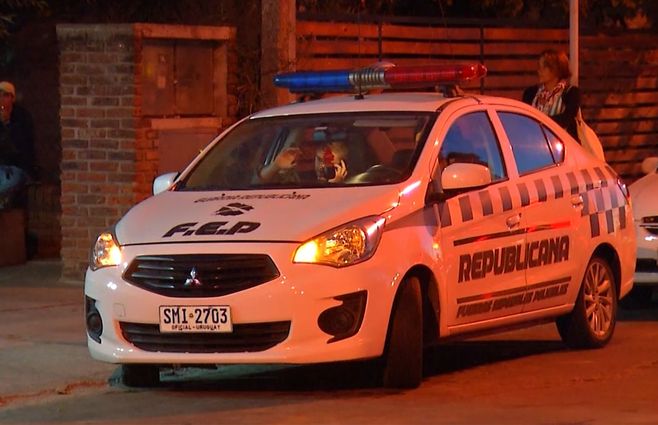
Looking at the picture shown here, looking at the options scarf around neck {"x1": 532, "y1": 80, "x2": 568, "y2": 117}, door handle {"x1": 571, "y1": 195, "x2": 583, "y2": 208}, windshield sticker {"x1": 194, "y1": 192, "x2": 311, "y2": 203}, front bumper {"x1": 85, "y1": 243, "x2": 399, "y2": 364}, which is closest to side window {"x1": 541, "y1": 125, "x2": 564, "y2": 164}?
door handle {"x1": 571, "y1": 195, "x2": 583, "y2": 208}

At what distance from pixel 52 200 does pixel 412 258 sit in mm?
6638

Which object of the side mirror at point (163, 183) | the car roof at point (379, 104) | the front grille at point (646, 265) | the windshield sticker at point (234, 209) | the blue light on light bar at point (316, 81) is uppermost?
the blue light on light bar at point (316, 81)

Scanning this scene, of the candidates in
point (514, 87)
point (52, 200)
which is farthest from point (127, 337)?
point (514, 87)

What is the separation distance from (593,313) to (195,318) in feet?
9.90

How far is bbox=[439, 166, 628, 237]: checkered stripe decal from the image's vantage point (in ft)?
27.3

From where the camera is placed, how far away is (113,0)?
1465 centimetres

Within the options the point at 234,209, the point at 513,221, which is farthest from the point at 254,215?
the point at 513,221

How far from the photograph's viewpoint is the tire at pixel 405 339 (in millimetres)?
7723

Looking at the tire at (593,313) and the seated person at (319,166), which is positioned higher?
the seated person at (319,166)

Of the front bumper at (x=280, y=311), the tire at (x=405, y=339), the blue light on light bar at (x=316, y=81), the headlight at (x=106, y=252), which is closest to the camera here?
the front bumper at (x=280, y=311)

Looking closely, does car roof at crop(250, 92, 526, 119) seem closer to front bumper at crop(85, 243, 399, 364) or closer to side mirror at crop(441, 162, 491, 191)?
side mirror at crop(441, 162, 491, 191)

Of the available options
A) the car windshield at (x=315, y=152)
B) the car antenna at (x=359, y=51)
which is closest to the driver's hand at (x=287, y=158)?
the car windshield at (x=315, y=152)

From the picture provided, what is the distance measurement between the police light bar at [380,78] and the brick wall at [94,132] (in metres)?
2.79

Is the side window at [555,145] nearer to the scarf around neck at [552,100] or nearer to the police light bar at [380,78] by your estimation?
the police light bar at [380,78]
